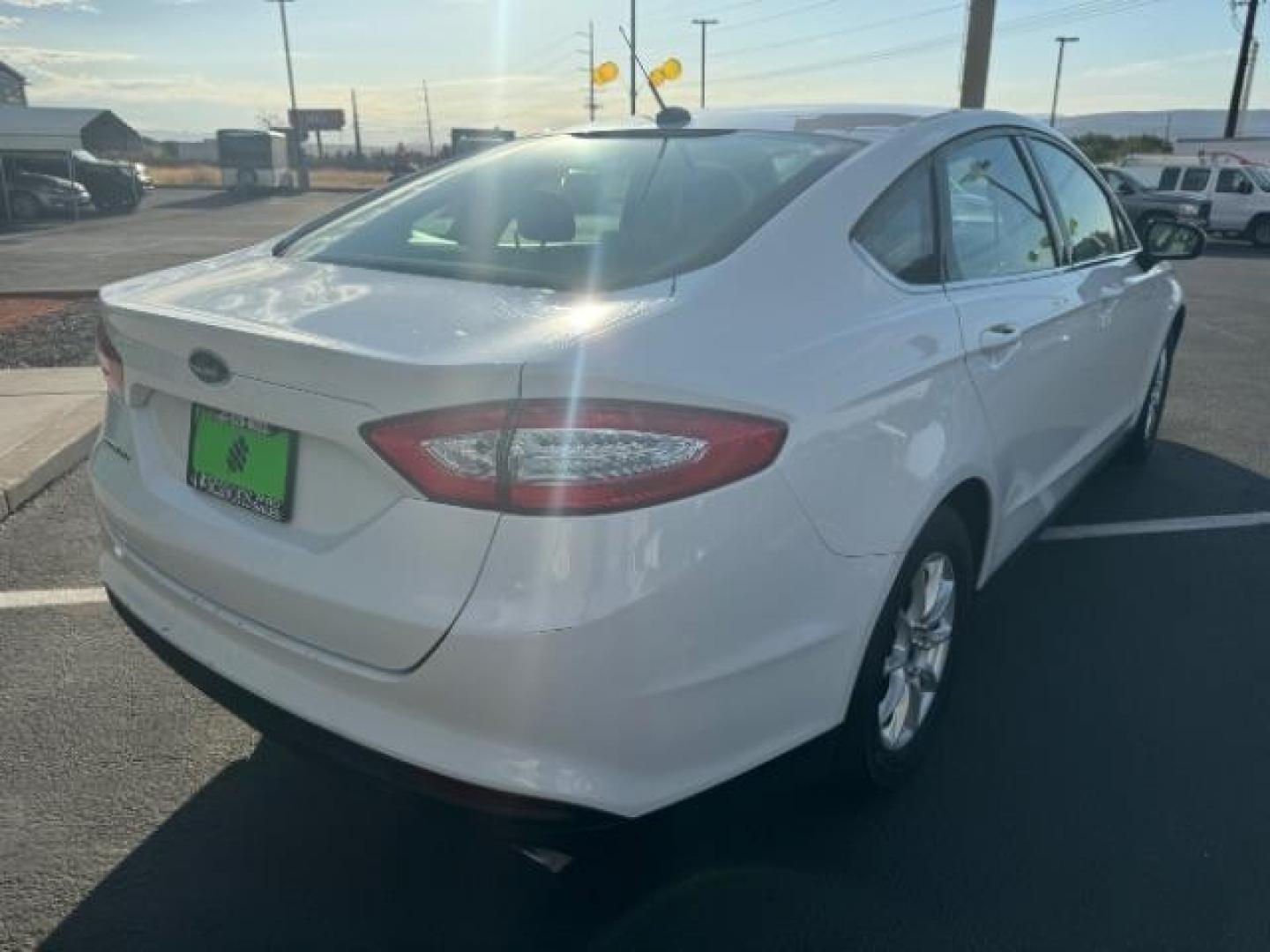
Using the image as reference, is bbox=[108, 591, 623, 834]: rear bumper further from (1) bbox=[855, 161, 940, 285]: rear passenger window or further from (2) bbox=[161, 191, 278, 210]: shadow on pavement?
(2) bbox=[161, 191, 278, 210]: shadow on pavement

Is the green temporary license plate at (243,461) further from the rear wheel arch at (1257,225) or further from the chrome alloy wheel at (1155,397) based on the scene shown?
the rear wheel arch at (1257,225)

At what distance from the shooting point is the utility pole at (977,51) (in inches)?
589

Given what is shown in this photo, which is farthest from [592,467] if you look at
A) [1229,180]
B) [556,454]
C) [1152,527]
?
[1229,180]

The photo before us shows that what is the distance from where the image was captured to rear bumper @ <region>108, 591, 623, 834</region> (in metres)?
1.79

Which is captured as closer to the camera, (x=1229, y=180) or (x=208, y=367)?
(x=208, y=367)

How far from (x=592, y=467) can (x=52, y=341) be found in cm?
793

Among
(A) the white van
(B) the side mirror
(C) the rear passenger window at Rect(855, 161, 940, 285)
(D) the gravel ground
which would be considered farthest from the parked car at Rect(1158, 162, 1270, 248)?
(C) the rear passenger window at Rect(855, 161, 940, 285)

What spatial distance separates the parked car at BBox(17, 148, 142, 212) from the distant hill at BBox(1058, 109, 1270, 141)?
47.9 meters

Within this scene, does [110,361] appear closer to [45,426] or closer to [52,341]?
[45,426]

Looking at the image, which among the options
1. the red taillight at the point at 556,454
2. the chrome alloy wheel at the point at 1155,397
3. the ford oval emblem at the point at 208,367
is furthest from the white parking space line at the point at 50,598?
the chrome alloy wheel at the point at 1155,397

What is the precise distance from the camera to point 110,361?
2.46 meters

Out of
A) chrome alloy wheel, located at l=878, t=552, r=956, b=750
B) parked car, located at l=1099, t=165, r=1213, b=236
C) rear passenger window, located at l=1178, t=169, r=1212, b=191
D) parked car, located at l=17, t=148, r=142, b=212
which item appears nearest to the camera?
chrome alloy wheel, located at l=878, t=552, r=956, b=750

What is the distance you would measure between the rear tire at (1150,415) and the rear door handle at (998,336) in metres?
2.53

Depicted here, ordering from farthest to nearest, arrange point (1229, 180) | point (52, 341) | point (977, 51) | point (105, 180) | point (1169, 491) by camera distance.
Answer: point (105, 180) < point (1229, 180) < point (977, 51) < point (52, 341) < point (1169, 491)
